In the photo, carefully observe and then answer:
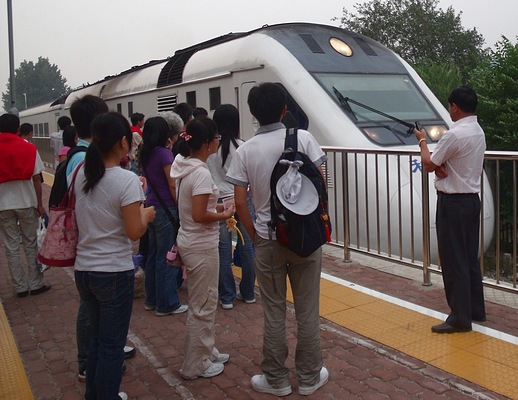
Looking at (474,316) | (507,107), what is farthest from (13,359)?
(507,107)

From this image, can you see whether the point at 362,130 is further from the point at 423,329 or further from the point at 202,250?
the point at 202,250

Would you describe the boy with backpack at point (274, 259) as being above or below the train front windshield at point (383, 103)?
below

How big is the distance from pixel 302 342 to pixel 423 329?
1.41m

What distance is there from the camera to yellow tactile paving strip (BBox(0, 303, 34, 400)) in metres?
3.95

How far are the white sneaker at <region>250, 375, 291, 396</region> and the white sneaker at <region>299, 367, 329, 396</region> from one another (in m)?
0.08

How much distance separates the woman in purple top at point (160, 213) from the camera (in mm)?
5027

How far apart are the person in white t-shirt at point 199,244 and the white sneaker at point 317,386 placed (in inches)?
24.9

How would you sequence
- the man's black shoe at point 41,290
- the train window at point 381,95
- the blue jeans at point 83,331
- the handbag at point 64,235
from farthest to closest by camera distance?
the train window at point 381,95, the man's black shoe at point 41,290, the blue jeans at point 83,331, the handbag at point 64,235

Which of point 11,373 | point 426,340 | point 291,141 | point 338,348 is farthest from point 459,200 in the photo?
point 11,373

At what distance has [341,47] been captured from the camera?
9297 mm

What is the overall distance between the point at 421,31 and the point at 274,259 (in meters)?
31.1

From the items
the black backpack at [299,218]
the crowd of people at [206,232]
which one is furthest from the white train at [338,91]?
the black backpack at [299,218]

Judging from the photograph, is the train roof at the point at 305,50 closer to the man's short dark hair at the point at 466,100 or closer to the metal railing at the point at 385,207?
the metal railing at the point at 385,207

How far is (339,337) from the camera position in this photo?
4660mm
